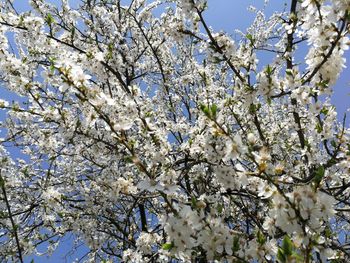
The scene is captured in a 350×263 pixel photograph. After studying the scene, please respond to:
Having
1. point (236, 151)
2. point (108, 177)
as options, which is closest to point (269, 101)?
point (236, 151)

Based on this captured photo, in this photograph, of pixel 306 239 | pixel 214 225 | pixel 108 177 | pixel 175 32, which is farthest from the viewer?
pixel 108 177

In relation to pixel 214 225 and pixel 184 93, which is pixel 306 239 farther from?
pixel 184 93

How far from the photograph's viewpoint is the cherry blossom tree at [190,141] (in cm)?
233

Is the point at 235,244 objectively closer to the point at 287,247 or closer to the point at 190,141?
the point at 287,247

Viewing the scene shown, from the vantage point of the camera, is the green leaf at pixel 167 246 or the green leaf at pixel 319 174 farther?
the green leaf at pixel 167 246

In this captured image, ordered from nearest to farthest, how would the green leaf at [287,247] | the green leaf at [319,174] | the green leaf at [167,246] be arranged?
1. the green leaf at [287,247]
2. the green leaf at [319,174]
3. the green leaf at [167,246]

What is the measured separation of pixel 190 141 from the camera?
3.77 m

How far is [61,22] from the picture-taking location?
21.0ft

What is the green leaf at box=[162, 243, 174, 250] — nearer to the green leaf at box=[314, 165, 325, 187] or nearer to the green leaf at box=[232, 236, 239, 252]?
the green leaf at box=[232, 236, 239, 252]

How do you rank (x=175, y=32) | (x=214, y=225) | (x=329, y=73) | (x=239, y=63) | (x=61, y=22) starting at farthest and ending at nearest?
1. (x=61, y=22)
2. (x=175, y=32)
3. (x=239, y=63)
4. (x=329, y=73)
5. (x=214, y=225)

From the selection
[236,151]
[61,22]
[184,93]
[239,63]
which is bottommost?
[236,151]

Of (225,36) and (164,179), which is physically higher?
(225,36)

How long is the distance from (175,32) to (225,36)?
952 mm

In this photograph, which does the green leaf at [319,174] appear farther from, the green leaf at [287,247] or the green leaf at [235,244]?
the green leaf at [235,244]
